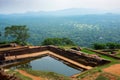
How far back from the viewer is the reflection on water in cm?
2430

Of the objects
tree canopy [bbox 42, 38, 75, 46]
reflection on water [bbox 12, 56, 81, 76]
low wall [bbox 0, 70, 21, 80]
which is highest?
low wall [bbox 0, 70, 21, 80]

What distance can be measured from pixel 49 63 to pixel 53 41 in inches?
658

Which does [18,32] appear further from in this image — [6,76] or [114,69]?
[6,76]

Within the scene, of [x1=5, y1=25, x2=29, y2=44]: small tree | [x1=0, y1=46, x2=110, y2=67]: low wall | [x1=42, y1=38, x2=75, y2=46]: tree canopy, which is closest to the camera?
[x1=0, y1=46, x2=110, y2=67]: low wall

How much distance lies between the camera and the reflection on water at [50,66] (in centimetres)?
2430

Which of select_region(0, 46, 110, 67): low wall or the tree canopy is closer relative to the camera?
select_region(0, 46, 110, 67): low wall

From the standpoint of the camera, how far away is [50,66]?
2641cm

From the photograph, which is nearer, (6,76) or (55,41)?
(6,76)

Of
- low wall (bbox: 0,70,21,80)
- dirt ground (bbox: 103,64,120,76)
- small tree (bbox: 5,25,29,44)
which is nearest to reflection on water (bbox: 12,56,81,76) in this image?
dirt ground (bbox: 103,64,120,76)

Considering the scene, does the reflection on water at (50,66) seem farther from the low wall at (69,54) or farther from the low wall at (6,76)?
the low wall at (6,76)

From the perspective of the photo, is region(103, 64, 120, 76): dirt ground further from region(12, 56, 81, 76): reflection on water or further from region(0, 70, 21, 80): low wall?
region(0, 70, 21, 80): low wall

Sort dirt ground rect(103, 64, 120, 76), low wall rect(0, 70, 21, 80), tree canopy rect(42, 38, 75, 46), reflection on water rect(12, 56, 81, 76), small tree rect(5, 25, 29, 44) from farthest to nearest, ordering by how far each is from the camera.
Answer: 1. small tree rect(5, 25, 29, 44)
2. tree canopy rect(42, 38, 75, 46)
3. reflection on water rect(12, 56, 81, 76)
4. dirt ground rect(103, 64, 120, 76)
5. low wall rect(0, 70, 21, 80)

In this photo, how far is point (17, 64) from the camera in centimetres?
2803

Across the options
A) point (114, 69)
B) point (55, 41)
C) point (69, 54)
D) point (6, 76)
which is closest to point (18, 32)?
point (55, 41)
